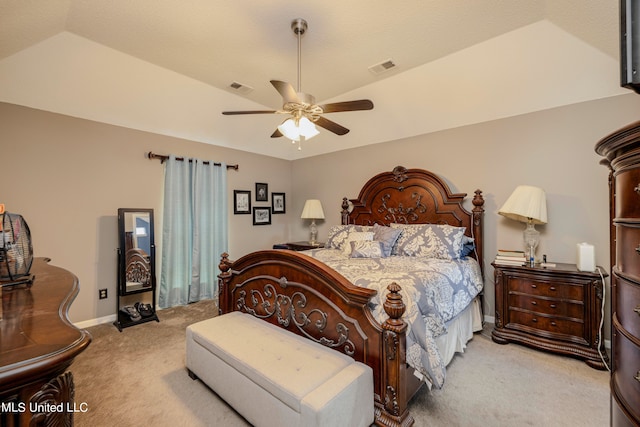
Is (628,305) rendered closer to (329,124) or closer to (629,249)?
(629,249)

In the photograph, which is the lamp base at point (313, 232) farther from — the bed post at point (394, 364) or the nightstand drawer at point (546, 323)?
the bed post at point (394, 364)

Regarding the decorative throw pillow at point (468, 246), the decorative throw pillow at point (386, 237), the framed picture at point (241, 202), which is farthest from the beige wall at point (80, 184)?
the decorative throw pillow at point (468, 246)

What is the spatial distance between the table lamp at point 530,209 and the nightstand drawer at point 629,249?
203cm

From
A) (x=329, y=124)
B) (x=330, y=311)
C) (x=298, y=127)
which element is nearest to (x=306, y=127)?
(x=298, y=127)

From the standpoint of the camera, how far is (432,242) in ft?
10.6

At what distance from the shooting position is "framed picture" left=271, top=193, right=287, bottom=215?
5.43 metres

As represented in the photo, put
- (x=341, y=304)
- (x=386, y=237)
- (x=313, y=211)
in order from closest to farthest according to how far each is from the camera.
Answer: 1. (x=341, y=304)
2. (x=386, y=237)
3. (x=313, y=211)

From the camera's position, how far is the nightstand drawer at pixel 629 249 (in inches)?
34.8

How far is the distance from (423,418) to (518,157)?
9.54ft

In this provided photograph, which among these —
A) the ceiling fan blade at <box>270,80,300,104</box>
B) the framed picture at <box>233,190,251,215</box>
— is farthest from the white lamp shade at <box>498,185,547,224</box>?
the framed picture at <box>233,190,251,215</box>

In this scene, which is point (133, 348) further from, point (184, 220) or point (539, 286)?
point (539, 286)

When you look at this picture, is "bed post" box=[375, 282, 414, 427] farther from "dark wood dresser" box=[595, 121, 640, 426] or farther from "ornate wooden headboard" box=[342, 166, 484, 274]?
"ornate wooden headboard" box=[342, 166, 484, 274]

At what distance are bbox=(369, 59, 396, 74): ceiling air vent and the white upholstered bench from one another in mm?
2879

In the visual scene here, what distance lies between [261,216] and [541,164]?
4.12 m
